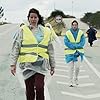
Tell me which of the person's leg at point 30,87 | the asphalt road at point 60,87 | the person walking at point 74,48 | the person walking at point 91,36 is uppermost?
the person walking at point 91,36

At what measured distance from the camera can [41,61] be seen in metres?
8.04

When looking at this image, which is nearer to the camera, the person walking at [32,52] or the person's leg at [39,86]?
the person's leg at [39,86]

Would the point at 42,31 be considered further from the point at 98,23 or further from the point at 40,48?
the point at 98,23

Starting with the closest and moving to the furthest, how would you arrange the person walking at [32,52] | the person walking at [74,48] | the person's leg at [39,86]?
1. the person's leg at [39,86]
2. the person walking at [32,52]
3. the person walking at [74,48]

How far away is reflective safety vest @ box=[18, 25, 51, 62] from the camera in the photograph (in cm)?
801

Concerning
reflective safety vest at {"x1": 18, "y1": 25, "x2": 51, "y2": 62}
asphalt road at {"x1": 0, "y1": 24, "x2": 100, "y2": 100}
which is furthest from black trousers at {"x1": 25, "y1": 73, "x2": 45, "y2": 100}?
asphalt road at {"x1": 0, "y1": 24, "x2": 100, "y2": 100}

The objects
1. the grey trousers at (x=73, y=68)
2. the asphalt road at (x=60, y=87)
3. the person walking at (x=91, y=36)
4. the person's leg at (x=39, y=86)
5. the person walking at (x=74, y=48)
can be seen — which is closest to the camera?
the person's leg at (x=39, y=86)

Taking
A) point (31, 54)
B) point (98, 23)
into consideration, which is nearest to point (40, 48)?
point (31, 54)

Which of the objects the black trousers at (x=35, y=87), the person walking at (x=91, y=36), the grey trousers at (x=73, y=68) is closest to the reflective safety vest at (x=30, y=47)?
the black trousers at (x=35, y=87)

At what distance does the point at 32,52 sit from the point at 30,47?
0.09 metres

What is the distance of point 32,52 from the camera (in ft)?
26.4

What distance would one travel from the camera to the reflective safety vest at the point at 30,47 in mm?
8008

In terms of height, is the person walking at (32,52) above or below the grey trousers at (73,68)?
above

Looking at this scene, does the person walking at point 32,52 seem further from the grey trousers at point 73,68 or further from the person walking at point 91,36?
the person walking at point 91,36
